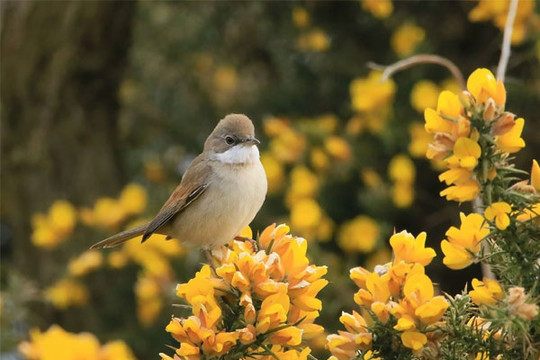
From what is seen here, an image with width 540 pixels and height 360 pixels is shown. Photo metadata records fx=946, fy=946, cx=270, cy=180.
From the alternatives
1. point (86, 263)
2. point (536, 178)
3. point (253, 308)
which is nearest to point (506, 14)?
point (86, 263)

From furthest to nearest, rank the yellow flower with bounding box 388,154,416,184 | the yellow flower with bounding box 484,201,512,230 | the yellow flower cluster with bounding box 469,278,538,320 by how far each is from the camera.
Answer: the yellow flower with bounding box 388,154,416,184, the yellow flower with bounding box 484,201,512,230, the yellow flower cluster with bounding box 469,278,538,320

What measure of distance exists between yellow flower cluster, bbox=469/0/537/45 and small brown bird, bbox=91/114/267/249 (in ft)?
5.31

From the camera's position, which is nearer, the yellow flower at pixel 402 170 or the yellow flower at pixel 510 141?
the yellow flower at pixel 510 141

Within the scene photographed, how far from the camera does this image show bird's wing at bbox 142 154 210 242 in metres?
3.92

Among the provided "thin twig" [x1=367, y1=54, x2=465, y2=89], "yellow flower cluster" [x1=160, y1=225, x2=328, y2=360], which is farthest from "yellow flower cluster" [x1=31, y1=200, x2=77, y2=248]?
"yellow flower cluster" [x1=160, y1=225, x2=328, y2=360]

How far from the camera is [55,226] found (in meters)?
5.69

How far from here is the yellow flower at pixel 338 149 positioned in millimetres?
5203

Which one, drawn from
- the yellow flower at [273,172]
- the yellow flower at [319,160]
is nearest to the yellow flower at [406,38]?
the yellow flower at [319,160]

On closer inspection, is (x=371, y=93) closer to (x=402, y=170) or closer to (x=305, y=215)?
(x=402, y=170)

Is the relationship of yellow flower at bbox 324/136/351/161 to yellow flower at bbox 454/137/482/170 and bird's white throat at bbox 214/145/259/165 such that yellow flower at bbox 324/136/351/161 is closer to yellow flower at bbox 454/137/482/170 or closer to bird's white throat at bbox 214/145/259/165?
bird's white throat at bbox 214/145/259/165

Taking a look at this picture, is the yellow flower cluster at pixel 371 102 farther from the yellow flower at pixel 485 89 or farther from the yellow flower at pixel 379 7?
the yellow flower at pixel 485 89

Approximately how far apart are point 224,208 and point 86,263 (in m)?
2.05

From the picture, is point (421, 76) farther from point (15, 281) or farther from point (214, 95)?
point (15, 281)

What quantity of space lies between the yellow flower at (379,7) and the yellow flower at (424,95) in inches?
18.8
